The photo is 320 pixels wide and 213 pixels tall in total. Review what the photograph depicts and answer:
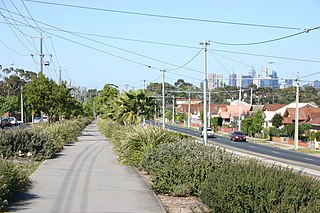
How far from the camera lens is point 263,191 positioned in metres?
8.45

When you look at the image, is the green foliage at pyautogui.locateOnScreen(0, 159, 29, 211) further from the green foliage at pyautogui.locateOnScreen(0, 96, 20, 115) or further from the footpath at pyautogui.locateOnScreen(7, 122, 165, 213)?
the green foliage at pyautogui.locateOnScreen(0, 96, 20, 115)

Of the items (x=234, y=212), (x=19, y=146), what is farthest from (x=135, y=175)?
(x=234, y=212)

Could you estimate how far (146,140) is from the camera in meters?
19.5

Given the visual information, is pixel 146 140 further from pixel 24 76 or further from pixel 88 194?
pixel 24 76

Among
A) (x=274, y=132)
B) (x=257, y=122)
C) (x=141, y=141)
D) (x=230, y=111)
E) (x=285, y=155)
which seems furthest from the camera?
(x=230, y=111)

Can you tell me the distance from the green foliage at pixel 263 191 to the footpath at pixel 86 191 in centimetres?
246

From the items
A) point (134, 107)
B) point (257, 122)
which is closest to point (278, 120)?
point (257, 122)

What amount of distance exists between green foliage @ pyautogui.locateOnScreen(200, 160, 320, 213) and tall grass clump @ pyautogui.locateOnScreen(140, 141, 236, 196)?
8.94 ft

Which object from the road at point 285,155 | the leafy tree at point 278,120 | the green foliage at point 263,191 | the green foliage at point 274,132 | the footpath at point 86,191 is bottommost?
the road at point 285,155

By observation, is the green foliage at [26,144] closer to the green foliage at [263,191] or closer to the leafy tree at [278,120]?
the green foliage at [263,191]

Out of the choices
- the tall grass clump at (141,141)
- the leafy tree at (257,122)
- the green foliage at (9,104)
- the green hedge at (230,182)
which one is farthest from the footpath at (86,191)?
the green foliage at (9,104)

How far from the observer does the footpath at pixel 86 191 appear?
11406 mm

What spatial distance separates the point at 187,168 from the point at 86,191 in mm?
2880

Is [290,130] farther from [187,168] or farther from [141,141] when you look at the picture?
[187,168]
